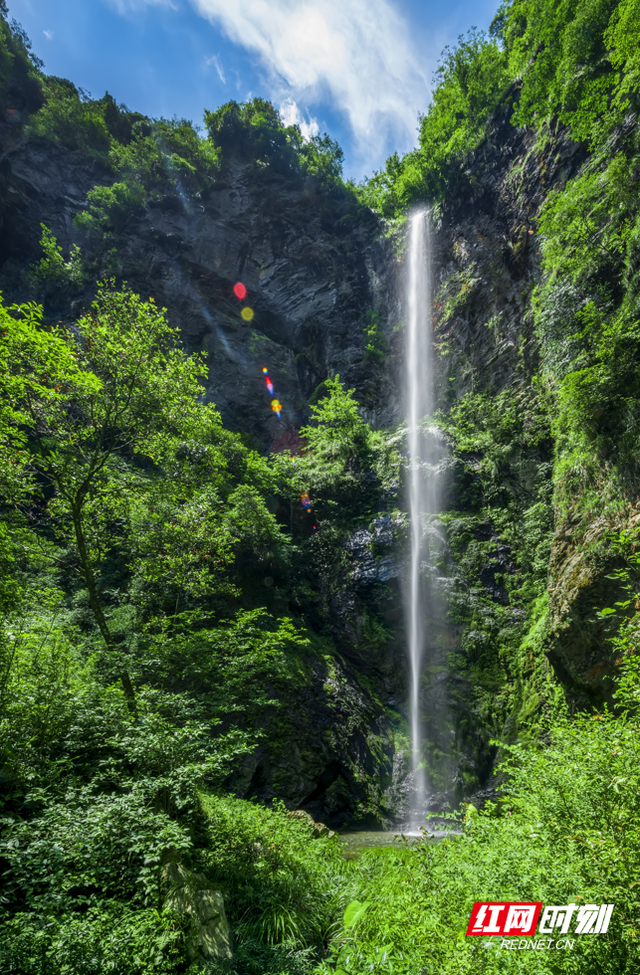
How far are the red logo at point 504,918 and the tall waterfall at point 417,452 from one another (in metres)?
9.36

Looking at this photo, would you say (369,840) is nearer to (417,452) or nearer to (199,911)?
(199,911)

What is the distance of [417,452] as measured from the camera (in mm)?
17922

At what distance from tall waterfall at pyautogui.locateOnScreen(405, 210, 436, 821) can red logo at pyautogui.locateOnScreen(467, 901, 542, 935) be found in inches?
369

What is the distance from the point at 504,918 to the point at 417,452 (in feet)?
52.4

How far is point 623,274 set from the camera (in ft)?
28.7

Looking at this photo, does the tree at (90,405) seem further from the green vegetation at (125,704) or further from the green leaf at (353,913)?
the green leaf at (353,913)

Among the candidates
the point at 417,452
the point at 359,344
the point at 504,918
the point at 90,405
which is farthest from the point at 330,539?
the point at 504,918

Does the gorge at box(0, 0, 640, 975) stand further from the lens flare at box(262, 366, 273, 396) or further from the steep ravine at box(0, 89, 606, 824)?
the lens flare at box(262, 366, 273, 396)

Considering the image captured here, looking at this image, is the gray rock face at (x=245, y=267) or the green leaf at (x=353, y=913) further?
the gray rock face at (x=245, y=267)

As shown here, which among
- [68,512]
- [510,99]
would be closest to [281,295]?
[510,99]

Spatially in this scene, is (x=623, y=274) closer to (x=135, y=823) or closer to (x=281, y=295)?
(x=135, y=823)

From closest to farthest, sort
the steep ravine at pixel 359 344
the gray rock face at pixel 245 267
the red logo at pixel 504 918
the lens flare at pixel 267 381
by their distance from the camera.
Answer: the red logo at pixel 504 918 < the steep ravine at pixel 359 344 < the gray rock face at pixel 245 267 < the lens flare at pixel 267 381

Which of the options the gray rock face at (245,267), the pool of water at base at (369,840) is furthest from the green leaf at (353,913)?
the gray rock face at (245,267)

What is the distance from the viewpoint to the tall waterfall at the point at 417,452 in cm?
1289
